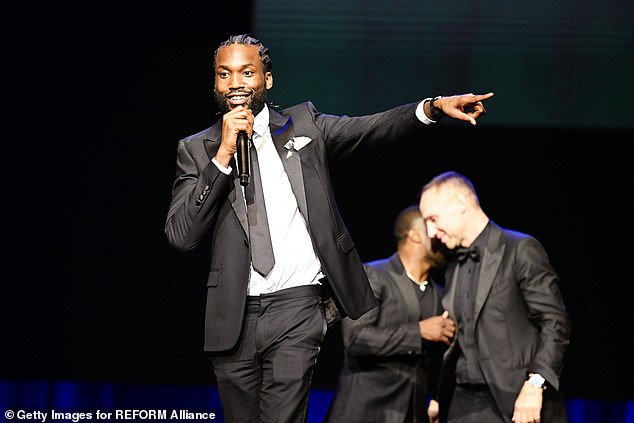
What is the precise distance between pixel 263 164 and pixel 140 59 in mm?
2565

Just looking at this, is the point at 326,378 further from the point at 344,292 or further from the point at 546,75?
the point at 344,292

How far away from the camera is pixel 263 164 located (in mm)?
2609

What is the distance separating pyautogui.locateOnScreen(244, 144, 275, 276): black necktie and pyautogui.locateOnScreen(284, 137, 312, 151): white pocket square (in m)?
0.10

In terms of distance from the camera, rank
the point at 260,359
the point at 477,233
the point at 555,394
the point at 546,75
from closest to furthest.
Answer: the point at 260,359, the point at 555,394, the point at 477,233, the point at 546,75

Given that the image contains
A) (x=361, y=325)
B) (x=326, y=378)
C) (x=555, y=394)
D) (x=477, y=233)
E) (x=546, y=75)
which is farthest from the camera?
(x=326, y=378)

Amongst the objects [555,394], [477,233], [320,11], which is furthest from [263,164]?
[320,11]

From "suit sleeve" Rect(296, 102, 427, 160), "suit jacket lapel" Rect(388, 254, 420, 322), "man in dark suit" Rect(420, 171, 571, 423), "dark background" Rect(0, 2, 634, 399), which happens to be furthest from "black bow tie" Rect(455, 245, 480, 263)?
"dark background" Rect(0, 2, 634, 399)

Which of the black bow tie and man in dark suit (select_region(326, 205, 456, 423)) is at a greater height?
the black bow tie

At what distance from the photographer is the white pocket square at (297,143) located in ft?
8.57

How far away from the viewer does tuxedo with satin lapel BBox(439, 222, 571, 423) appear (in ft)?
10.8

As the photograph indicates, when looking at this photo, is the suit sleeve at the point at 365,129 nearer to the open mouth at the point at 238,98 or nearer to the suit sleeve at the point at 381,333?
the open mouth at the point at 238,98

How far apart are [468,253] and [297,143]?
1.16 meters

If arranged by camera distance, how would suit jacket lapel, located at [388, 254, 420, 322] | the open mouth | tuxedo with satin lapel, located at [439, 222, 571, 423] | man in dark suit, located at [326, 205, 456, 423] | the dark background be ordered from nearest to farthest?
the open mouth → tuxedo with satin lapel, located at [439, 222, 571, 423] → man in dark suit, located at [326, 205, 456, 423] → suit jacket lapel, located at [388, 254, 420, 322] → the dark background

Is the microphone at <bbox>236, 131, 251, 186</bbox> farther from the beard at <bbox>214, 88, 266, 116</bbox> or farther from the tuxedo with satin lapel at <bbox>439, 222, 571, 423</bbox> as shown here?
the tuxedo with satin lapel at <bbox>439, 222, 571, 423</bbox>
